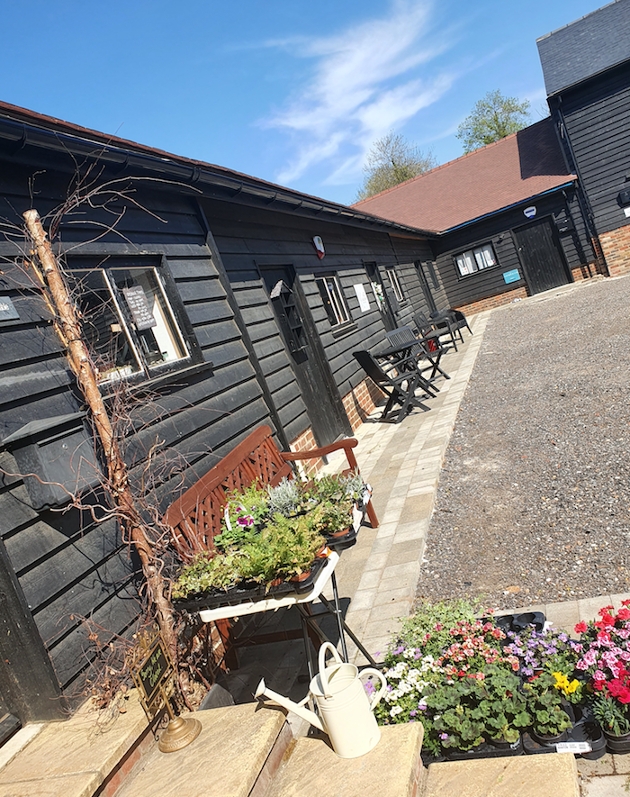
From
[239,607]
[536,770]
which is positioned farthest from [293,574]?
[536,770]

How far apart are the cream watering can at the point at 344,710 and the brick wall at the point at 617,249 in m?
17.6

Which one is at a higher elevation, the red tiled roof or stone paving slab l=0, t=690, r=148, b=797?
the red tiled roof

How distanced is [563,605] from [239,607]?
5.38 feet

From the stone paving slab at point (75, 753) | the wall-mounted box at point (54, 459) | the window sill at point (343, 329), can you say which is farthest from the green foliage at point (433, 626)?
the window sill at point (343, 329)

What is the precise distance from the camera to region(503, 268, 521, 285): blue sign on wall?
19.0 metres

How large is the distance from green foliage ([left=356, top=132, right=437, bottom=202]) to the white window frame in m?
18.7

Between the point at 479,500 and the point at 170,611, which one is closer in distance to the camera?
the point at 170,611

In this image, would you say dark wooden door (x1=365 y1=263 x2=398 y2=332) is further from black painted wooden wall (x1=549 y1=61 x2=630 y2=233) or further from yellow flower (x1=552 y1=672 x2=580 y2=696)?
yellow flower (x1=552 y1=672 x2=580 y2=696)

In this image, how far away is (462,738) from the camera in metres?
2.20

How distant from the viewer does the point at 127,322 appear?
391 cm

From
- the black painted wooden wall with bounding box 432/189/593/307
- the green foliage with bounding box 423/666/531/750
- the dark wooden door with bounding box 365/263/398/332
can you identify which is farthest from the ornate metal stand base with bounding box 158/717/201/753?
the black painted wooden wall with bounding box 432/189/593/307

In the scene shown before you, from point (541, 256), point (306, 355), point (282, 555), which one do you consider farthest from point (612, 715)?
point (541, 256)

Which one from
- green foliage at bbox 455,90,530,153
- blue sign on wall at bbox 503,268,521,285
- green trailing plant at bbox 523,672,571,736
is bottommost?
green trailing plant at bbox 523,672,571,736

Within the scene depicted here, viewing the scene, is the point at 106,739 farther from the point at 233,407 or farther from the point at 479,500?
the point at 479,500
